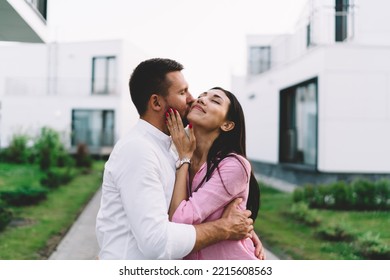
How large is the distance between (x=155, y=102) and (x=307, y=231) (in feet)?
13.5

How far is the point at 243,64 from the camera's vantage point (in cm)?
1527

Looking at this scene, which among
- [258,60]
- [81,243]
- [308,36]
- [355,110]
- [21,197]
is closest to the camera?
[81,243]

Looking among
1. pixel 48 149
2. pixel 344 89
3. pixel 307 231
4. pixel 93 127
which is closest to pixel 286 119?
pixel 344 89

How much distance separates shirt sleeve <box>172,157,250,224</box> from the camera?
5.53ft

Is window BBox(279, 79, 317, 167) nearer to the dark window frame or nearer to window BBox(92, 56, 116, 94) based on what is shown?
the dark window frame

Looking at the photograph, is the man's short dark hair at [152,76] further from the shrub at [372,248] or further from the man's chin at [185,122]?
the shrub at [372,248]

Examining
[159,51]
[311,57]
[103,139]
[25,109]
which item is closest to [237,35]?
[159,51]

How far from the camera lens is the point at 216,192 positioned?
1738 mm

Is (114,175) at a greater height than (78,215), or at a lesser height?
greater

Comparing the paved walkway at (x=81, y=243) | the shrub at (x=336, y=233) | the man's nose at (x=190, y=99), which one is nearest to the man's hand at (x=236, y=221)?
the man's nose at (x=190, y=99)

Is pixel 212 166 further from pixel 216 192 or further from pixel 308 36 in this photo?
pixel 308 36

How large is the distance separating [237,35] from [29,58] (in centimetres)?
A: 1106
